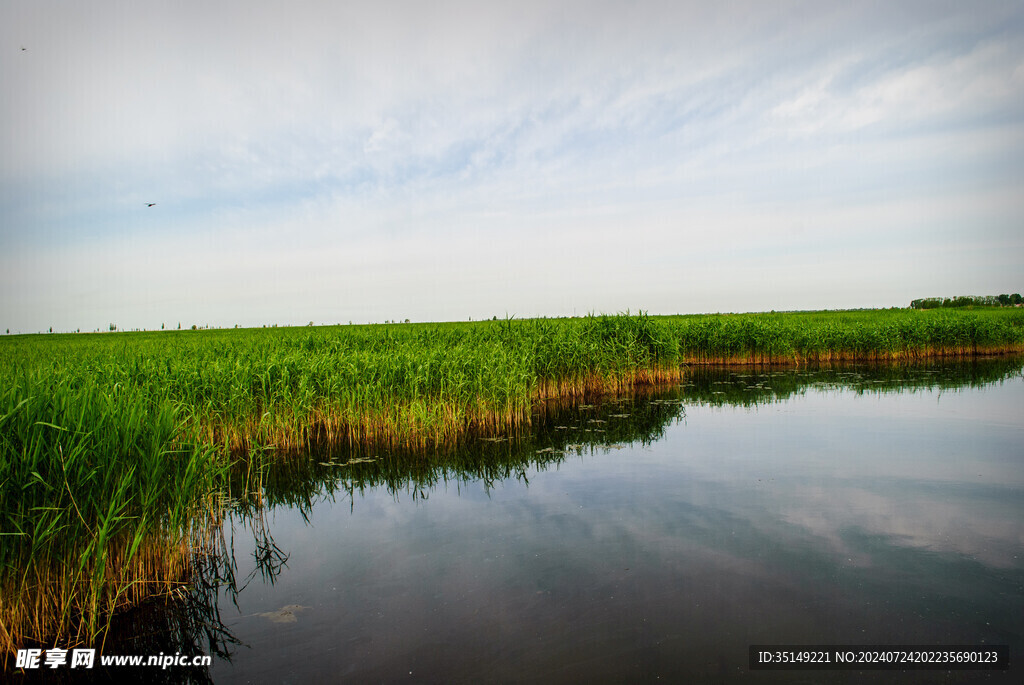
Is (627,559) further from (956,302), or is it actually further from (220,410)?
(956,302)

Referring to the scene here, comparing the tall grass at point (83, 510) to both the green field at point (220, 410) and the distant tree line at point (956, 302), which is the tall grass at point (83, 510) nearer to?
the green field at point (220, 410)

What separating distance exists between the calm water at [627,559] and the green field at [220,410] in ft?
3.00

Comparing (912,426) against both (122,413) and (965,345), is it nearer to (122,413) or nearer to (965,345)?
(122,413)

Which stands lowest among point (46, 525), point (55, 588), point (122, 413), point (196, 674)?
point (196, 674)

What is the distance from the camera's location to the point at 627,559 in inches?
207

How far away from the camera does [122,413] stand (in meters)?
4.90

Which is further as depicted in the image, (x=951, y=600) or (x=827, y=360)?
(x=827, y=360)

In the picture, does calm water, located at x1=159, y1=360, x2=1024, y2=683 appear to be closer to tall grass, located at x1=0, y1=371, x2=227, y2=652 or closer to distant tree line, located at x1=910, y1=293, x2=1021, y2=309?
tall grass, located at x1=0, y1=371, x2=227, y2=652

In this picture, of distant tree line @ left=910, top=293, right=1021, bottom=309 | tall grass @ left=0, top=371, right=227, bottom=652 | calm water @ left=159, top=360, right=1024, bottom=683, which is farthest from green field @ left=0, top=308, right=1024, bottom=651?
distant tree line @ left=910, top=293, right=1021, bottom=309

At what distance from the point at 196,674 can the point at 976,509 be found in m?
8.23

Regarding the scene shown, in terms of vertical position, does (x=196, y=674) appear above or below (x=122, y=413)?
below

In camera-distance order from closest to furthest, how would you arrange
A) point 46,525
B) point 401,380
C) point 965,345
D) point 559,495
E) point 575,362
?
point 46,525 < point 559,495 < point 401,380 < point 575,362 < point 965,345

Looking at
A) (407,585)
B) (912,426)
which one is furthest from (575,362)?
(407,585)

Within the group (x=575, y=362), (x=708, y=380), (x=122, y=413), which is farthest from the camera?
(x=708, y=380)
